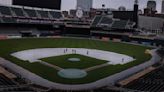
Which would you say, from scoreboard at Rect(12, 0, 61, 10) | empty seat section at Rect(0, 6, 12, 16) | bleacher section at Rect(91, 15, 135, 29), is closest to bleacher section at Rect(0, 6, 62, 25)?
empty seat section at Rect(0, 6, 12, 16)

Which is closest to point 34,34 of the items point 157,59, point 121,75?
point 157,59

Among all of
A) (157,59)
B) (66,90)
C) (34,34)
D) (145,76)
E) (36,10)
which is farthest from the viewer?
(36,10)

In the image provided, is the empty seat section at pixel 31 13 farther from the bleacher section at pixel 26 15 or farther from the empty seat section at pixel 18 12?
the empty seat section at pixel 18 12

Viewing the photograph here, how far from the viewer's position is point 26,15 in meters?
86.2

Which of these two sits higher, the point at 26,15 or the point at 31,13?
the point at 31,13

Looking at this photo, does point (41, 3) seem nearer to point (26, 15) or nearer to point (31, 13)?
point (31, 13)

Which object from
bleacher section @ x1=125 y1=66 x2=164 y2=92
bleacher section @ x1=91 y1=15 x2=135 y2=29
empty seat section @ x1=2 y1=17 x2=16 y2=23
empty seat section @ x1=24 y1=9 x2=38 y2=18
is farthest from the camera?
bleacher section @ x1=91 y1=15 x2=135 y2=29

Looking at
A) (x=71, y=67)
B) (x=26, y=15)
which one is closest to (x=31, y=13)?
(x=26, y=15)

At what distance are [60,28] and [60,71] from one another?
60.3m

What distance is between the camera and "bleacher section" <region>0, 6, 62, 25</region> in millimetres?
80875

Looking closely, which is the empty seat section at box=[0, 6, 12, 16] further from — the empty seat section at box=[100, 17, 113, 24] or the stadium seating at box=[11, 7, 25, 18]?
the empty seat section at box=[100, 17, 113, 24]

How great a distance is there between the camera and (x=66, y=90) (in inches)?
1131

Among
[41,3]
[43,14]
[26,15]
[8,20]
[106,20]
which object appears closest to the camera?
[8,20]

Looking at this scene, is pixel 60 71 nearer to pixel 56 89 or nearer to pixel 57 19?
pixel 56 89
